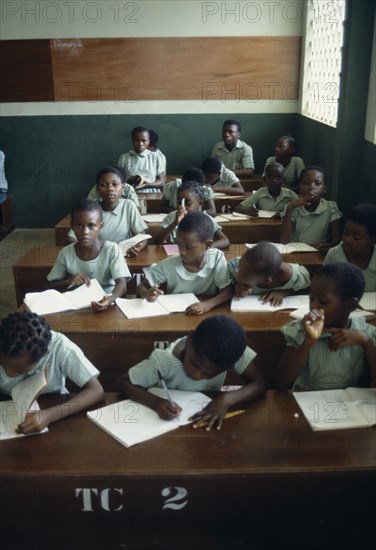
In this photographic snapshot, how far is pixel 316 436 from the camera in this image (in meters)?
1.50

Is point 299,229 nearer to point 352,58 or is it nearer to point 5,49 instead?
point 352,58

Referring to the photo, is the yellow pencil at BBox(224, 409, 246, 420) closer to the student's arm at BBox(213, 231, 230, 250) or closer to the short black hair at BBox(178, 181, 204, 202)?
the student's arm at BBox(213, 231, 230, 250)

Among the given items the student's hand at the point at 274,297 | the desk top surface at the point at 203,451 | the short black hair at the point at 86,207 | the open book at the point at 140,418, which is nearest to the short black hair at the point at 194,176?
the short black hair at the point at 86,207

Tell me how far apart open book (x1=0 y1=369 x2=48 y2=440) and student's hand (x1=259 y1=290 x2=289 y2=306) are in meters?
1.17

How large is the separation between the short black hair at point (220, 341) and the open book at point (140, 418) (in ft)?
0.55

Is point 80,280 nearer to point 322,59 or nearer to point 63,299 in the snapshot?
point 63,299

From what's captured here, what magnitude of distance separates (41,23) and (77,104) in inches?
35.7

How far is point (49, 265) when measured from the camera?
310 cm

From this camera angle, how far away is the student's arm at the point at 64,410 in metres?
1.51

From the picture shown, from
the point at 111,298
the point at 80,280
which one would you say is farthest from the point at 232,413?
the point at 80,280

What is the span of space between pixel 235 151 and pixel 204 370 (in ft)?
15.1

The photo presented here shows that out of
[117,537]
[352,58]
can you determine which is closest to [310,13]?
[352,58]

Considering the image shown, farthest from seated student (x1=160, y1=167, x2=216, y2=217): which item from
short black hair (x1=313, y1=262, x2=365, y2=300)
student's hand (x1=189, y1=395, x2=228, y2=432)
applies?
student's hand (x1=189, y1=395, x2=228, y2=432)

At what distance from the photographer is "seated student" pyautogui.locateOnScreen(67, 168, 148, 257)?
3.55m
